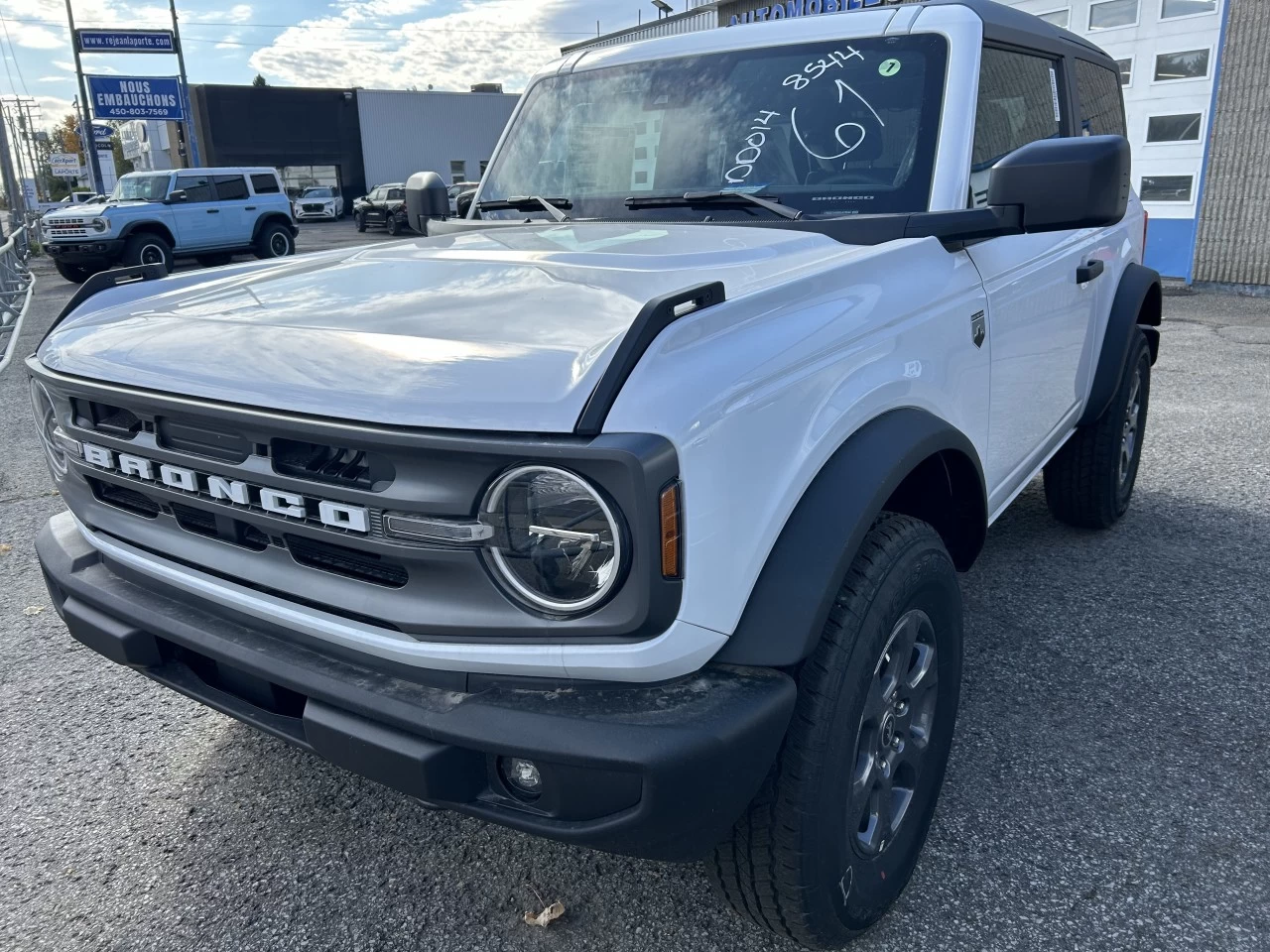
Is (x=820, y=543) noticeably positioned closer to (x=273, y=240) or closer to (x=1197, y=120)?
(x=1197, y=120)

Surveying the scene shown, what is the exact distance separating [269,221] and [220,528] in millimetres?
20201

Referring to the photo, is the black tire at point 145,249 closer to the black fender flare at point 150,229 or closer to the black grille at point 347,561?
the black fender flare at point 150,229

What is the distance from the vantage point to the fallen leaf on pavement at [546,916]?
2.08m

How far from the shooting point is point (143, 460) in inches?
76.0

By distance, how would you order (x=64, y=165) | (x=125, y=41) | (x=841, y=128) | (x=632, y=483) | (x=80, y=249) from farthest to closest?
(x=64, y=165) < (x=125, y=41) < (x=80, y=249) < (x=841, y=128) < (x=632, y=483)

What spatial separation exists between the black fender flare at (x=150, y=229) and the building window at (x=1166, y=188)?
16325 millimetres

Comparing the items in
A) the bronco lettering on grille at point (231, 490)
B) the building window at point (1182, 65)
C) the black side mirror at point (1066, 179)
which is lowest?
the bronco lettering on grille at point (231, 490)

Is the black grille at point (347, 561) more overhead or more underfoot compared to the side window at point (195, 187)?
more underfoot

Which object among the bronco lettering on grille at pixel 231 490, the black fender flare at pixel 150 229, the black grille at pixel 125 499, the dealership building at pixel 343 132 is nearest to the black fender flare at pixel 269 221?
the black fender flare at pixel 150 229

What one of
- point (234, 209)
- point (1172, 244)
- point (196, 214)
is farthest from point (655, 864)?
point (234, 209)

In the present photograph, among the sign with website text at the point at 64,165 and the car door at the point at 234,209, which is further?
the sign with website text at the point at 64,165

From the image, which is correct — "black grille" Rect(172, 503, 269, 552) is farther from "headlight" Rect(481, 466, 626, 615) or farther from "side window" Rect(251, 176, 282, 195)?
"side window" Rect(251, 176, 282, 195)

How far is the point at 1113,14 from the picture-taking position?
12445 mm

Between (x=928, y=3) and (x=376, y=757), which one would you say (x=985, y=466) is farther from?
(x=376, y=757)
